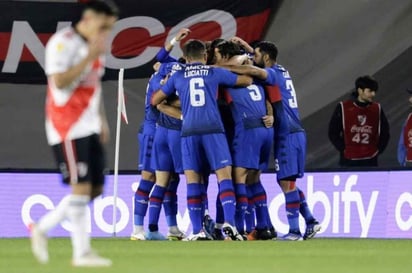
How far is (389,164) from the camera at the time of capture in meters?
19.3

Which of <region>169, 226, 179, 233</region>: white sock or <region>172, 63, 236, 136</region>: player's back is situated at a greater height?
<region>172, 63, 236, 136</region>: player's back

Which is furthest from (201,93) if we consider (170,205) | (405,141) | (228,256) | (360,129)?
(405,141)

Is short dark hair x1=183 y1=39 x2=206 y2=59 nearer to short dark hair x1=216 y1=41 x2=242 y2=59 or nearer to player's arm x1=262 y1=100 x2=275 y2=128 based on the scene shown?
short dark hair x1=216 y1=41 x2=242 y2=59

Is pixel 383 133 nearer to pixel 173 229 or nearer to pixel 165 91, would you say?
pixel 173 229

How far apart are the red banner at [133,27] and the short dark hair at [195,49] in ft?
15.1

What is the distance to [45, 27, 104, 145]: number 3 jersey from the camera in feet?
32.0

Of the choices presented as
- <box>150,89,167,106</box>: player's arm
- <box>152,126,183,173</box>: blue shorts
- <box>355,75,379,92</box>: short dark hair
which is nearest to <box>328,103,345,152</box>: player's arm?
<box>355,75,379,92</box>: short dark hair

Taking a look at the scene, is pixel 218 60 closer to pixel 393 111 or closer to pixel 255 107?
pixel 255 107

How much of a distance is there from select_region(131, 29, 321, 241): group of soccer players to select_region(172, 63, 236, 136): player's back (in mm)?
10

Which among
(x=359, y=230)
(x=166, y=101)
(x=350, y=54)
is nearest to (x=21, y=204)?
(x=166, y=101)

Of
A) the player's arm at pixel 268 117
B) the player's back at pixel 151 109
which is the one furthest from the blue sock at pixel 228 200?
the player's back at pixel 151 109

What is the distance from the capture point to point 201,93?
48.9 feet

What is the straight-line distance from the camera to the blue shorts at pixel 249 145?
50.1 ft

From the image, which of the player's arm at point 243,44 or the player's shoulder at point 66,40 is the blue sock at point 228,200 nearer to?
the player's arm at point 243,44
